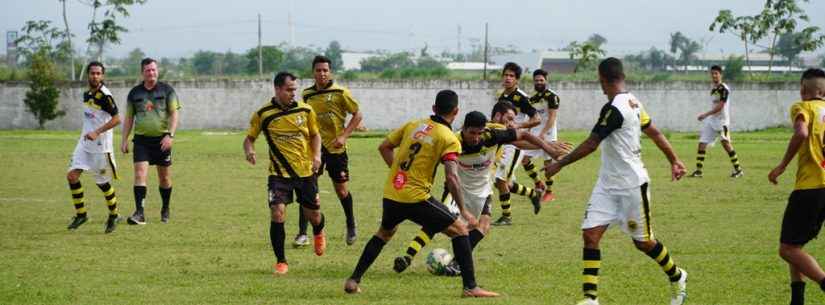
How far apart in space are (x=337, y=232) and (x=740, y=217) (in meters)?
5.95

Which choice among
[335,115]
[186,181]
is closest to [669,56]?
[186,181]

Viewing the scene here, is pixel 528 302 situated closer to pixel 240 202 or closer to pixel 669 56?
pixel 240 202

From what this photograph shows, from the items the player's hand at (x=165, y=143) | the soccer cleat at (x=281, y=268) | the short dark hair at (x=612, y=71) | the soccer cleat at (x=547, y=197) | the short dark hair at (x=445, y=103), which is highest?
the short dark hair at (x=612, y=71)

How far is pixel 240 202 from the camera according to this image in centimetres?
1878

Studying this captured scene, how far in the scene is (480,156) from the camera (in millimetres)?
11438

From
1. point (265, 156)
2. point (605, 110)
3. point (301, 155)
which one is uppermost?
point (605, 110)

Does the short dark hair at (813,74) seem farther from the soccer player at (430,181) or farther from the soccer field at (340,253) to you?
the soccer player at (430,181)

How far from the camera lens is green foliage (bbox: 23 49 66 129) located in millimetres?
48531

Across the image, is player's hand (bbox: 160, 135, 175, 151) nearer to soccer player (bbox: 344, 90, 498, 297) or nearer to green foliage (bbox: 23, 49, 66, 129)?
soccer player (bbox: 344, 90, 498, 297)

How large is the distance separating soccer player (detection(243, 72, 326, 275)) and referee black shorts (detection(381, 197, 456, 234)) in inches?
71.6

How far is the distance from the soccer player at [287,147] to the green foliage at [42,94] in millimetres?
39078

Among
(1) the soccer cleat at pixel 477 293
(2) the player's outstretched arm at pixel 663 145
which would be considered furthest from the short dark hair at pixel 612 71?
(1) the soccer cleat at pixel 477 293

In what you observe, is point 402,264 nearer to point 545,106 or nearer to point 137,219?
point 137,219

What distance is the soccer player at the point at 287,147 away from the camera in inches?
461
